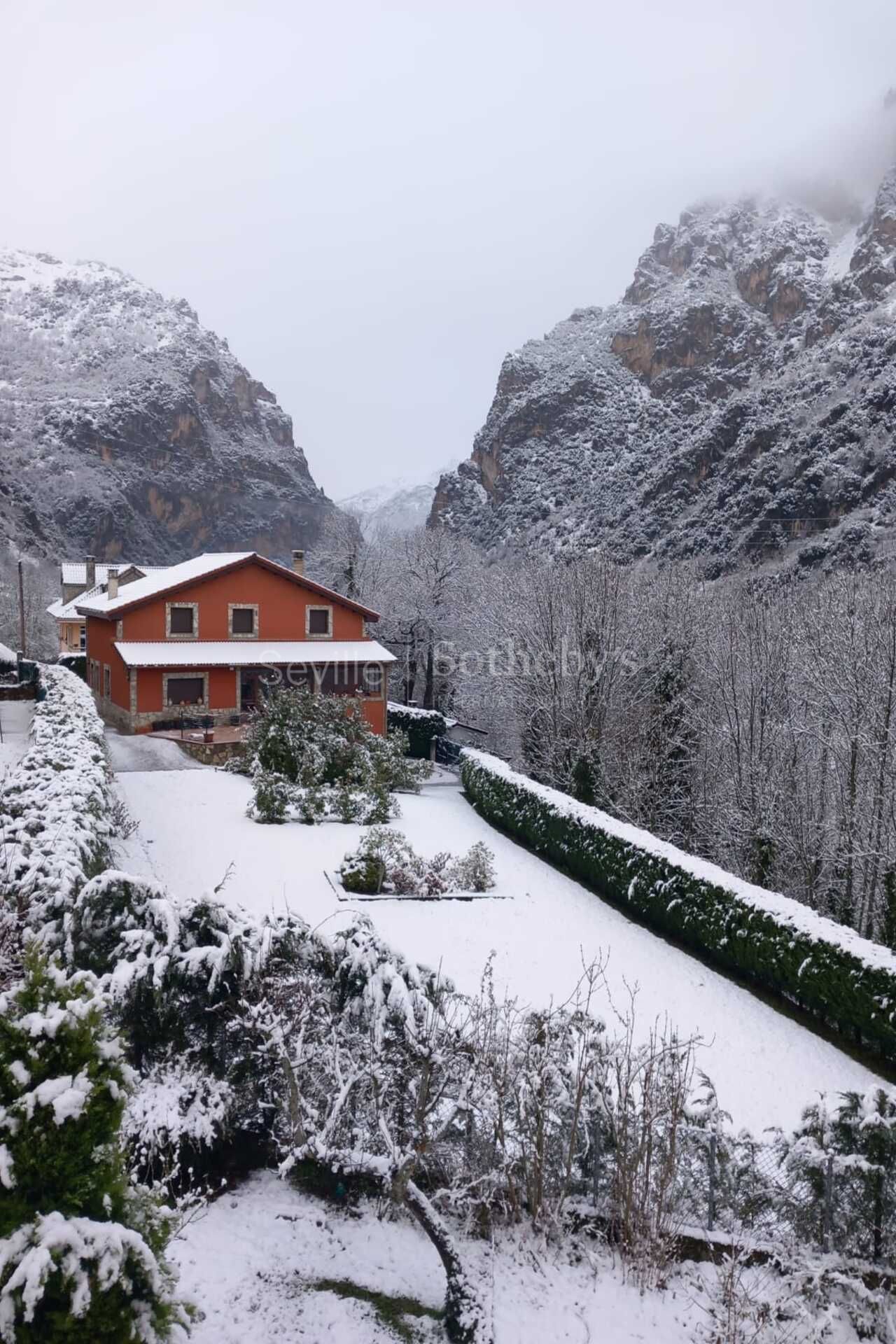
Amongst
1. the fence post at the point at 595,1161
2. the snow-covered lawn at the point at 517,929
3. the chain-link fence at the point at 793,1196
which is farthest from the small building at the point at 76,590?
the chain-link fence at the point at 793,1196

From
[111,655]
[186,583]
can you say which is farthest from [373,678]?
[111,655]

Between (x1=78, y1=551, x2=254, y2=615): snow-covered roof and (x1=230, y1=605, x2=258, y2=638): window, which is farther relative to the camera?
(x1=230, y1=605, x2=258, y2=638): window

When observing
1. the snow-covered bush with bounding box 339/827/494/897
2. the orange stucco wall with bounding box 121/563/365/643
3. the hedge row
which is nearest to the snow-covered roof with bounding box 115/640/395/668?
the orange stucco wall with bounding box 121/563/365/643

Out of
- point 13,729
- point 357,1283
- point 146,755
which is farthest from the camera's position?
point 146,755

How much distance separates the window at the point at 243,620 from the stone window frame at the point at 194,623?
1.24 m

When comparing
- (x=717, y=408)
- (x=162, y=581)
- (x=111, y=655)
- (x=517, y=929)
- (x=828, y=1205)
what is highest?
(x=717, y=408)

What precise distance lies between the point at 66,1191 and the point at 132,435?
149m

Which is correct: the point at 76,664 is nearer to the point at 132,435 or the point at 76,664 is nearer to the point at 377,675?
the point at 377,675

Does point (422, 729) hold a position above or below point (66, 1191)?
below

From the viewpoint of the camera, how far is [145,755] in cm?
2394

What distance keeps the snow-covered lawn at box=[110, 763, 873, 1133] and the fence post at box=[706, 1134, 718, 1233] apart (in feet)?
7.87

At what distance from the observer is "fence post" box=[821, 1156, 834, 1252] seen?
570 cm

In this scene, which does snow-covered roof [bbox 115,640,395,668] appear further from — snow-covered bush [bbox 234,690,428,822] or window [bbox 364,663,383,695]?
snow-covered bush [bbox 234,690,428,822]

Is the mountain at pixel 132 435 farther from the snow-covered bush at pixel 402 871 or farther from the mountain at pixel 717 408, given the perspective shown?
the snow-covered bush at pixel 402 871
